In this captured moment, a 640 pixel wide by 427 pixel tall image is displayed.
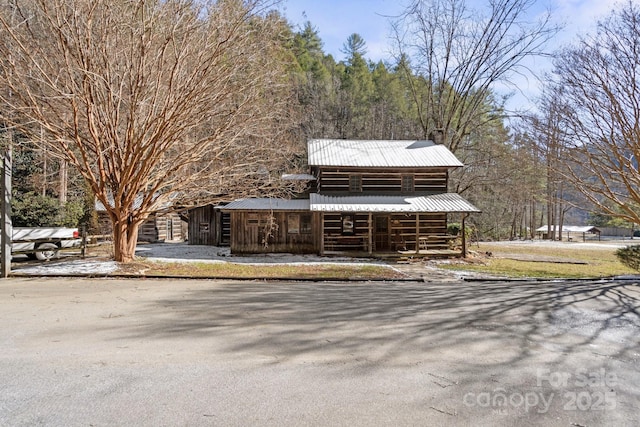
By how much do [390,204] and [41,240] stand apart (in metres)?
15.8

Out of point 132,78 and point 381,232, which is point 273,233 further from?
point 132,78

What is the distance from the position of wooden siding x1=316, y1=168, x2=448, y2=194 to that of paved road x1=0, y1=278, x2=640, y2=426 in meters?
15.1

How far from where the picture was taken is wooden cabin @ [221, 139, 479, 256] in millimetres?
20500

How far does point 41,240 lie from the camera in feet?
50.3

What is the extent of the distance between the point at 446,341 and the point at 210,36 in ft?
38.5

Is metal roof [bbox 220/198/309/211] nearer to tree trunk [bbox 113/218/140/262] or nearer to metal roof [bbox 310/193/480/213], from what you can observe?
metal roof [bbox 310/193/480/213]

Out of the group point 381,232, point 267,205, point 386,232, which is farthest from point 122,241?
point 386,232

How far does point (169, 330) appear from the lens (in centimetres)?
545

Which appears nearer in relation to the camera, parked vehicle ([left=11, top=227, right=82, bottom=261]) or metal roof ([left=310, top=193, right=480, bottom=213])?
parked vehicle ([left=11, top=227, right=82, bottom=261])

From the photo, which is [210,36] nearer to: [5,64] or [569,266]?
[5,64]

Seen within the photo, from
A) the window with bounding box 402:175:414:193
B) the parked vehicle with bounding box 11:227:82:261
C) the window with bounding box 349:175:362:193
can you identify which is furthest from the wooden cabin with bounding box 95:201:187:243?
the window with bounding box 402:175:414:193

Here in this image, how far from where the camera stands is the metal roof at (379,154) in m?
22.3

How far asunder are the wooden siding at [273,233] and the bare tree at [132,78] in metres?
5.83

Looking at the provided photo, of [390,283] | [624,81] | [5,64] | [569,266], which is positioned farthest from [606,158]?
[5,64]
